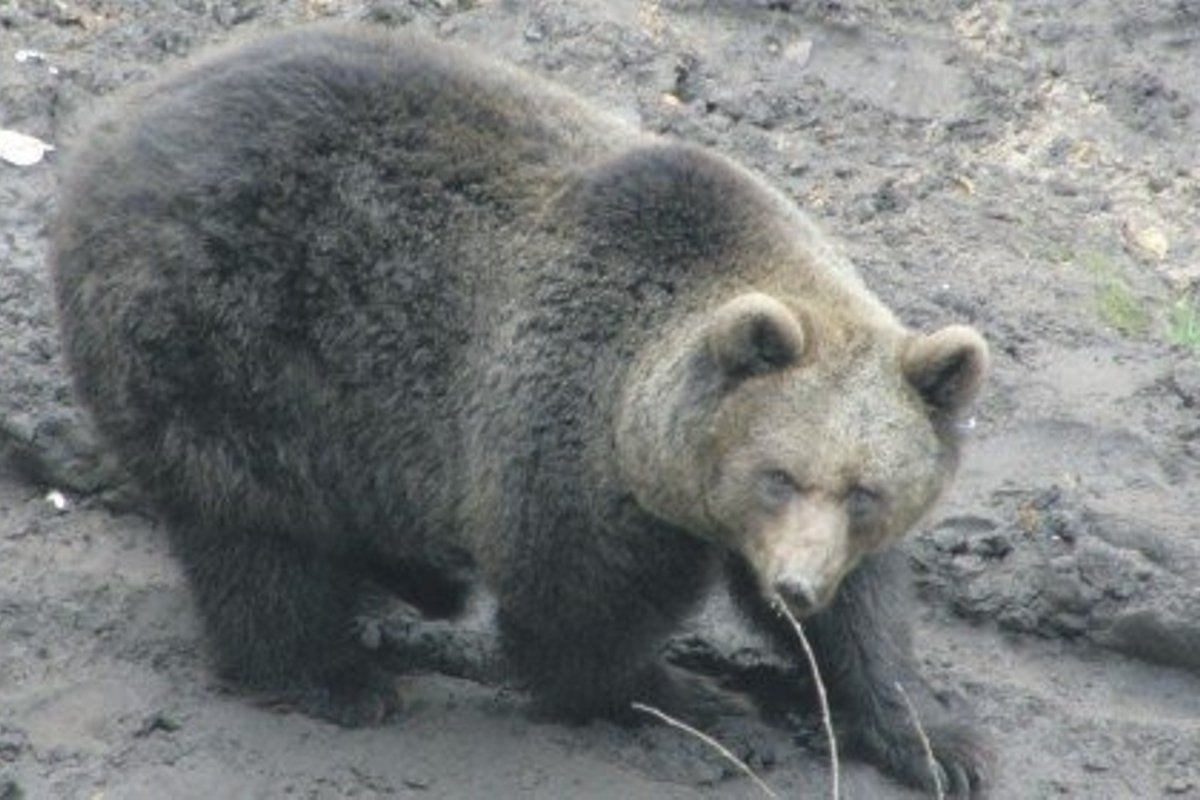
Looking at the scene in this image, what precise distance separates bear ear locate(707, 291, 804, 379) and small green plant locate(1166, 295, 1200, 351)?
8.93ft

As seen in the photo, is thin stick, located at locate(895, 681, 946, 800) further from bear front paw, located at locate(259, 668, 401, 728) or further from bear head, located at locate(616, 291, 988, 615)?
bear front paw, located at locate(259, 668, 401, 728)

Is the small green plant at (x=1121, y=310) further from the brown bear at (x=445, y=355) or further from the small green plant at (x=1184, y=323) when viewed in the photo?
the brown bear at (x=445, y=355)

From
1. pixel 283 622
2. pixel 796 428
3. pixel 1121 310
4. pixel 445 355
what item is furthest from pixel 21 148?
pixel 1121 310

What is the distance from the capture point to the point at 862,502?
7473 mm

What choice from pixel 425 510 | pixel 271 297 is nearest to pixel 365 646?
pixel 425 510

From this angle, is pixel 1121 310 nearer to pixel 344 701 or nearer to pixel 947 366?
pixel 947 366

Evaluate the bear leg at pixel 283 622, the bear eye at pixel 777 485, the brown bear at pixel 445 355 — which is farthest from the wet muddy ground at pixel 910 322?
the bear eye at pixel 777 485

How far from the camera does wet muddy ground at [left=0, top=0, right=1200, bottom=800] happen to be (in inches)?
324

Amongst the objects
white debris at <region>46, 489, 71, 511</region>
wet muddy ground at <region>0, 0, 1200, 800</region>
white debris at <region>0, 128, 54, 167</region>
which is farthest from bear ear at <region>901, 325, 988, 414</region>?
white debris at <region>0, 128, 54, 167</region>

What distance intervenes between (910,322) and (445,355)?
86.8 inches

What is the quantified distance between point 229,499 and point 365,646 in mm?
841

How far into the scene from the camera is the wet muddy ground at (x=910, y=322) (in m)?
8.23

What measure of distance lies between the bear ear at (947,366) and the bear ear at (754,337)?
1.03ft

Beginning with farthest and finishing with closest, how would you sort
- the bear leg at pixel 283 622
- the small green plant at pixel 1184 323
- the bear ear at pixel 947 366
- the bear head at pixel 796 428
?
the small green plant at pixel 1184 323, the bear leg at pixel 283 622, the bear ear at pixel 947 366, the bear head at pixel 796 428
